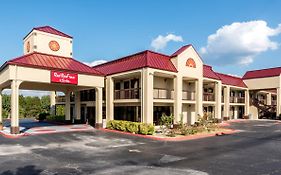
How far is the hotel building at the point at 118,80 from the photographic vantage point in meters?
22.7

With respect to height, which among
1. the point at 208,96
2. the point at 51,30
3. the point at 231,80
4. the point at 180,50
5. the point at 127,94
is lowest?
the point at 208,96

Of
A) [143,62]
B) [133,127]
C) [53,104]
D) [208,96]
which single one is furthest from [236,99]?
[53,104]

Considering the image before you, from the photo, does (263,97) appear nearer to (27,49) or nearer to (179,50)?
(179,50)

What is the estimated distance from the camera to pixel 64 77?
2364 centimetres

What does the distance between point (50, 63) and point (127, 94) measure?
27.2 ft

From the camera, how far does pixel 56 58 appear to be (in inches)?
1014

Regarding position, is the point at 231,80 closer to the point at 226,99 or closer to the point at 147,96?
the point at 226,99

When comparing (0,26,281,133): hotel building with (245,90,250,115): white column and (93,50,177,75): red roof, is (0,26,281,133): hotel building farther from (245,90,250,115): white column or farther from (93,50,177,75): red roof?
(245,90,250,115): white column

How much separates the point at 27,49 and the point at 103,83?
29.2ft

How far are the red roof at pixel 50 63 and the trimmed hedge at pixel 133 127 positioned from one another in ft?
19.0

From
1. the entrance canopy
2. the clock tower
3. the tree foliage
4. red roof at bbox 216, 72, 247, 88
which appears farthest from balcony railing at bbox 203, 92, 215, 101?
the tree foliage

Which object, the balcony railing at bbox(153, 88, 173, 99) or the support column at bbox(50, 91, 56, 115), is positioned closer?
the balcony railing at bbox(153, 88, 173, 99)

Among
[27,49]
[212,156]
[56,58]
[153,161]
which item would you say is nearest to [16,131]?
[56,58]

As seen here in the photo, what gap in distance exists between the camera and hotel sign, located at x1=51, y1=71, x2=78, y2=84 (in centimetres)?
2298
